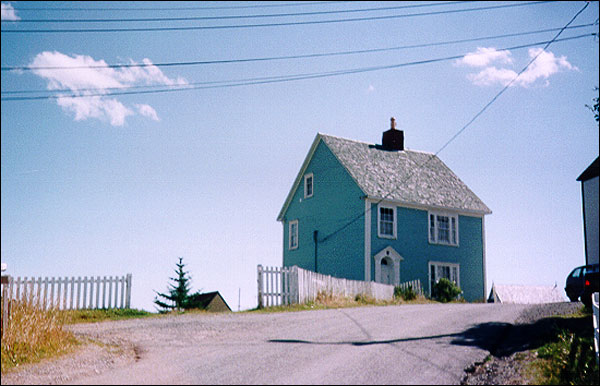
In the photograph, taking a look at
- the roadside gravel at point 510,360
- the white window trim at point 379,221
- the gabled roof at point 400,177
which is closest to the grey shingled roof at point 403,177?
the gabled roof at point 400,177

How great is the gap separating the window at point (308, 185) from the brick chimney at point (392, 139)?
4839mm

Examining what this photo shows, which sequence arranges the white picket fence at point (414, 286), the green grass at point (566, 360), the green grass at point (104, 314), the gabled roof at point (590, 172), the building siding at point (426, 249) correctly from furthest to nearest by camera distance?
the building siding at point (426, 249)
the gabled roof at point (590, 172)
the white picket fence at point (414, 286)
the green grass at point (104, 314)
the green grass at point (566, 360)

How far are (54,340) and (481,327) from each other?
9.40 metres

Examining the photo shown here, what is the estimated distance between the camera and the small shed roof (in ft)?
125

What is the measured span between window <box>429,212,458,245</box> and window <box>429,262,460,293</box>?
119 centimetres

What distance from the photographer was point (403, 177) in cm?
3469

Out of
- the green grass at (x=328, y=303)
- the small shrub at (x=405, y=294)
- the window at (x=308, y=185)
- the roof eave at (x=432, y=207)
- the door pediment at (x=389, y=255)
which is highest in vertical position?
the window at (x=308, y=185)

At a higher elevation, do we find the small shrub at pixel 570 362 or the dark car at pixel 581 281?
the dark car at pixel 581 281

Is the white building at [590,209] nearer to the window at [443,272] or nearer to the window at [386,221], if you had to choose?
the window at [443,272]

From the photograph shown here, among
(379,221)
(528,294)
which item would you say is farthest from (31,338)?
(528,294)

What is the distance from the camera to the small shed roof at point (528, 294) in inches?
1499

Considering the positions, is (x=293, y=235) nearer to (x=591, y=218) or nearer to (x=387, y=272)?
(x=387, y=272)

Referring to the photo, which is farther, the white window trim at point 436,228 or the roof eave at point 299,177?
the roof eave at point 299,177

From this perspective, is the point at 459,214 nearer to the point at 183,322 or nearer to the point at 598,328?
the point at 183,322
